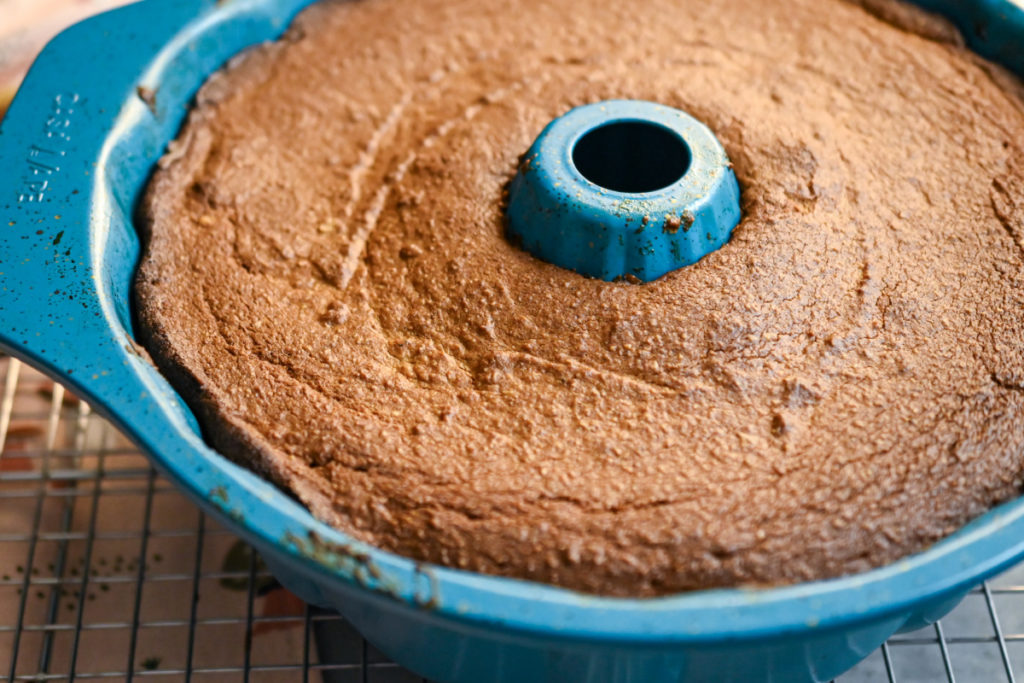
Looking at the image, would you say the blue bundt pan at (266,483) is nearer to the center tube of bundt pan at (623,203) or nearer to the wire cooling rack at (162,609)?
the wire cooling rack at (162,609)

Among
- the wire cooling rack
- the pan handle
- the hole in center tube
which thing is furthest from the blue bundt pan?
the hole in center tube

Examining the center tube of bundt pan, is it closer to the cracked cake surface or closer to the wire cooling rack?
the cracked cake surface

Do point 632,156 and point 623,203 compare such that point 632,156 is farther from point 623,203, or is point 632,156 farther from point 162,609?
point 162,609

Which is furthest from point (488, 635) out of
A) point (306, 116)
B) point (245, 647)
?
point (306, 116)

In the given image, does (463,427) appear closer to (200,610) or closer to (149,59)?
(200,610)

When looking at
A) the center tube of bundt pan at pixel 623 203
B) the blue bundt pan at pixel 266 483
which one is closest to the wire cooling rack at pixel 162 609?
the blue bundt pan at pixel 266 483

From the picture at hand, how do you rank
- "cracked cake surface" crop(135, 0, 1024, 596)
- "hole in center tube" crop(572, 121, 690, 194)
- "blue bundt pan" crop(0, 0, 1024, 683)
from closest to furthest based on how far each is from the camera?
→ "blue bundt pan" crop(0, 0, 1024, 683)
"cracked cake surface" crop(135, 0, 1024, 596)
"hole in center tube" crop(572, 121, 690, 194)
